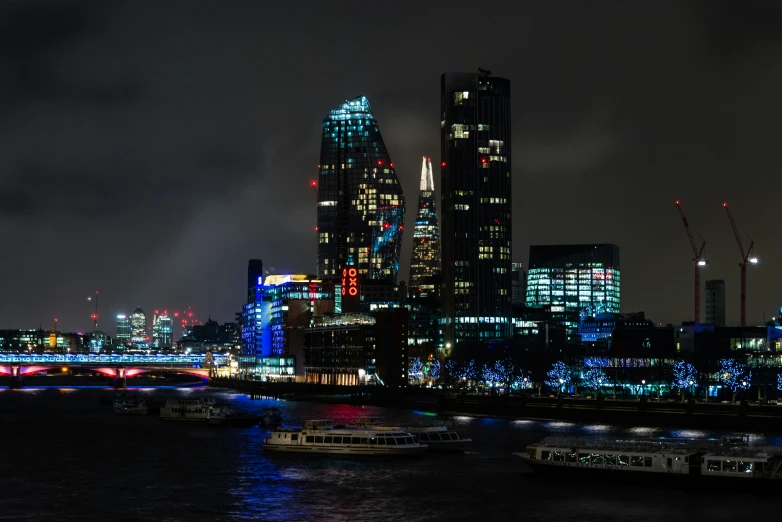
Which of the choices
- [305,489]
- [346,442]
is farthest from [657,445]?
[346,442]

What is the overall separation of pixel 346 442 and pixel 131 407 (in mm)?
94462

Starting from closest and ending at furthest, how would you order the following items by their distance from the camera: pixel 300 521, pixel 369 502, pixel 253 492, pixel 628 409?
pixel 300 521
pixel 369 502
pixel 253 492
pixel 628 409

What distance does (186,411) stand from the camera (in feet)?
555

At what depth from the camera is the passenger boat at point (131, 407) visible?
18788 centimetres

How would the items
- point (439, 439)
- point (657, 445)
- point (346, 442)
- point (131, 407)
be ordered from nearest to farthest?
point (657, 445) → point (346, 442) → point (439, 439) → point (131, 407)

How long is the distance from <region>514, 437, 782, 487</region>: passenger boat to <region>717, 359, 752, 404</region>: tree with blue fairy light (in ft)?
311

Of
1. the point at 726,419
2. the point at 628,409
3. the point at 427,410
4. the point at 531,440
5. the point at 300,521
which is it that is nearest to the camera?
the point at 300,521

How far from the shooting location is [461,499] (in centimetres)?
8044

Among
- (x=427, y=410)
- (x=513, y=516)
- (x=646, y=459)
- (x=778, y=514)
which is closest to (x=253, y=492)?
(x=513, y=516)

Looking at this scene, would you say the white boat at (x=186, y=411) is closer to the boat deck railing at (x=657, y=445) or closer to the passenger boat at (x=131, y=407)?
the passenger boat at (x=131, y=407)

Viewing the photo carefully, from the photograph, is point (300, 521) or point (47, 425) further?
point (47, 425)

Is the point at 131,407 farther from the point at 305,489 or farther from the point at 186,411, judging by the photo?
the point at 305,489

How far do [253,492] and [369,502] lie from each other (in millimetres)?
10260

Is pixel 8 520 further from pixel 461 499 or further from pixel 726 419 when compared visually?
pixel 726 419
